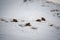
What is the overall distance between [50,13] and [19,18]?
1.51 ft

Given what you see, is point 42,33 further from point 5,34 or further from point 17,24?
point 5,34

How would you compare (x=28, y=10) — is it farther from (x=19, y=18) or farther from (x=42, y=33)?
(x=42, y=33)

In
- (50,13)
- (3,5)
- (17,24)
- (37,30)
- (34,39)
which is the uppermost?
(3,5)

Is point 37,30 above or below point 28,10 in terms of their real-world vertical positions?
below

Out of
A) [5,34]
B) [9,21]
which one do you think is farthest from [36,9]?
[5,34]

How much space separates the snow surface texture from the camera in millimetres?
1468

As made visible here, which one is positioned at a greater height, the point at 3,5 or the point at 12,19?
the point at 3,5

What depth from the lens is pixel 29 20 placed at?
1511 mm

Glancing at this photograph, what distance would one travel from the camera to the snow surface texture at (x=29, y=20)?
1.47m

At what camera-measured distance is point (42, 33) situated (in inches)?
58.2

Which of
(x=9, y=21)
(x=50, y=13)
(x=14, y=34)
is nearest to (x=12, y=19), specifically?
(x=9, y=21)

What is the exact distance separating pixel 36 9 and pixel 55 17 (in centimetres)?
30

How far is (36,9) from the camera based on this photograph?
1535 mm

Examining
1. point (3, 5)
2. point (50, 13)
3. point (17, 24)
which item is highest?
point (3, 5)
